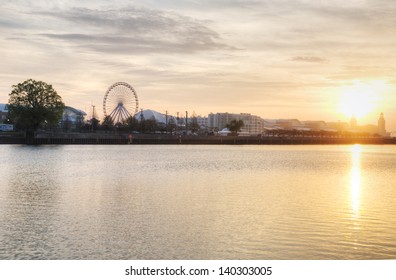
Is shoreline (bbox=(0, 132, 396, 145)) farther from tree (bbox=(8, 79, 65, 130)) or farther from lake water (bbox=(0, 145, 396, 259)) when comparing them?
lake water (bbox=(0, 145, 396, 259))

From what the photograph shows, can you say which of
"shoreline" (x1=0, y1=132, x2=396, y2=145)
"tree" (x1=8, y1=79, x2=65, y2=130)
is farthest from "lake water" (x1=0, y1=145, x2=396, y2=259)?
"shoreline" (x1=0, y1=132, x2=396, y2=145)

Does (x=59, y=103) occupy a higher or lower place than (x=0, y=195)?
higher

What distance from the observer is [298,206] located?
26750 mm

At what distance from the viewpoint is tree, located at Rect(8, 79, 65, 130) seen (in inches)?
3504

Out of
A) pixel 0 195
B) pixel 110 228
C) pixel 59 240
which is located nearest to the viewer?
pixel 59 240

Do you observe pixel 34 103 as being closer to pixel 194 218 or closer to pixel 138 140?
pixel 138 140

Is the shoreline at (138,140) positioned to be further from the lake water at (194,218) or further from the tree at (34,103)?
the lake water at (194,218)

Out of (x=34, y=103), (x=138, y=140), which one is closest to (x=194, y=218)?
(x=34, y=103)

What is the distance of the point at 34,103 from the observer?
89.1 metres

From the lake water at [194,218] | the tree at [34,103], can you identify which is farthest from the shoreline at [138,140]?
the lake water at [194,218]

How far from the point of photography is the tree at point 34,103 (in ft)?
292
